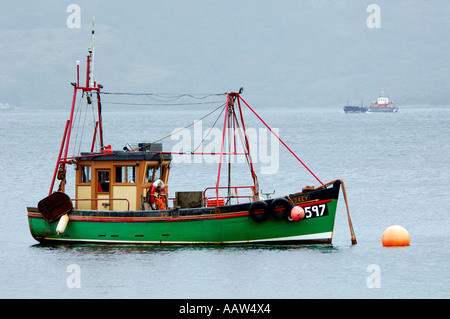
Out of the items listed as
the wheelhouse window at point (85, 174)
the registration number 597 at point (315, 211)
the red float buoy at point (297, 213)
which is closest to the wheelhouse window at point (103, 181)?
the wheelhouse window at point (85, 174)

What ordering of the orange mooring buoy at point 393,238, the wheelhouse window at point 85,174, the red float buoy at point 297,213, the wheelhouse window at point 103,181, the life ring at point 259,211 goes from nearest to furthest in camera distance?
the life ring at point 259,211 → the red float buoy at point 297,213 → the wheelhouse window at point 103,181 → the wheelhouse window at point 85,174 → the orange mooring buoy at point 393,238

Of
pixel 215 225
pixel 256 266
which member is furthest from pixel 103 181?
pixel 256 266

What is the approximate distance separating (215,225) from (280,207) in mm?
2337

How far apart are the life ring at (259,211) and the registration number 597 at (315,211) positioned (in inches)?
53.6

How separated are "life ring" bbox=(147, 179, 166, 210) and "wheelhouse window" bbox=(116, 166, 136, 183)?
2.54 feet

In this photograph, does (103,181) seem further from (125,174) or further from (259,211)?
(259,211)

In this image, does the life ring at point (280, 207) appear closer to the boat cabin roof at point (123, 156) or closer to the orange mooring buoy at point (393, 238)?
the boat cabin roof at point (123, 156)

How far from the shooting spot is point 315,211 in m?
32.1

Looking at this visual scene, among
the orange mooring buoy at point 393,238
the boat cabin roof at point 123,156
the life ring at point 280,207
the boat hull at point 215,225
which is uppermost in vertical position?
the boat cabin roof at point 123,156

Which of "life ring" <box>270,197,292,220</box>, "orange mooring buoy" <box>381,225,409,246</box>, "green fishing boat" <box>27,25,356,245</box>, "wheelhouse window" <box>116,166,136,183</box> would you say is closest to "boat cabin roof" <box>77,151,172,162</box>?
"green fishing boat" <box>27,25,356,245</box>

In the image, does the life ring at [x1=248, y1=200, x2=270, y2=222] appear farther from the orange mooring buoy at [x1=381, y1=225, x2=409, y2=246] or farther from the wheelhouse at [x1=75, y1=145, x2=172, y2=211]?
the orange mooring buoy at [x1=381, y1=225, x2=409, y2=246]

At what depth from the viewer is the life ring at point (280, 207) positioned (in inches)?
1253

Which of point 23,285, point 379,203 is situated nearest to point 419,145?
point 379,203
